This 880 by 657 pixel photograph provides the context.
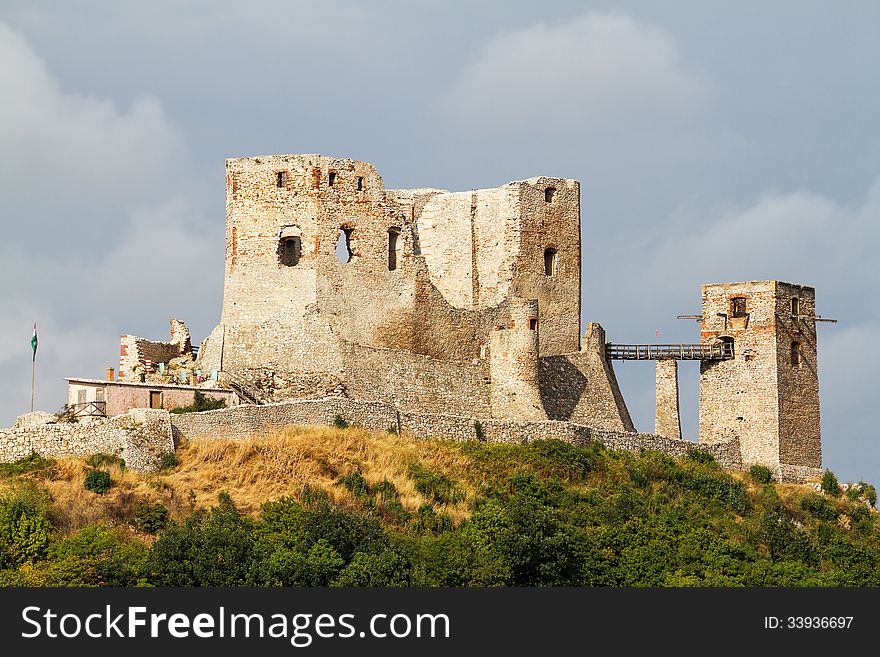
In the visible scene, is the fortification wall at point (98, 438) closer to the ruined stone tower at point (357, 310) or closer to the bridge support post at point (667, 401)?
the ruined stone tower at point (357, 310)

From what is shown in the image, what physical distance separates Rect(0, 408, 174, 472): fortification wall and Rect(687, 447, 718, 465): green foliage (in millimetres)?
16341

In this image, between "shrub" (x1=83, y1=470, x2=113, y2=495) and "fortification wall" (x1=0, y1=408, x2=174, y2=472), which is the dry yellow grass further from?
"fortification wall" (x1=0, y1=408, x2=174, y2=472)

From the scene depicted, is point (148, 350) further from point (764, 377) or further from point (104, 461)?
point (764, 377)

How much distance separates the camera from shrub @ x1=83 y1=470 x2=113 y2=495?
55000 millimetres

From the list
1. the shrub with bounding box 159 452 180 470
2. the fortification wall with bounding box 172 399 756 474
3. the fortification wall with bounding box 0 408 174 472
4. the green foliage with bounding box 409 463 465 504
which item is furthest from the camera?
the fortification wall with bounding box 172 399 756 474

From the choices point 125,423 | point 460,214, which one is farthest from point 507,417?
point 125,423

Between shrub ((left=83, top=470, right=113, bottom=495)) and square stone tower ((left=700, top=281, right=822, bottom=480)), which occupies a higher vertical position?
square stone tower ((left=700, top=281, right=822, bottom=480))

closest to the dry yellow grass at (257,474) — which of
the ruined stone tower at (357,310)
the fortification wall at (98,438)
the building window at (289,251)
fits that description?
the fortification wall at (98,438)

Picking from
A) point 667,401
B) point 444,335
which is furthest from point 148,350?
point 667,401

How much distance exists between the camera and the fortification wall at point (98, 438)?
5669cm

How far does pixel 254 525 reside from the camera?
53.3m

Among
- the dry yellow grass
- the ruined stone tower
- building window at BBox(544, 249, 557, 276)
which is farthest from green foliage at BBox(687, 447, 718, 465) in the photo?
the dry yellow grass

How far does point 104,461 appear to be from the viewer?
185 feet

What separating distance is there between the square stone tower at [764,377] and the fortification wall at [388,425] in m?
3.69
